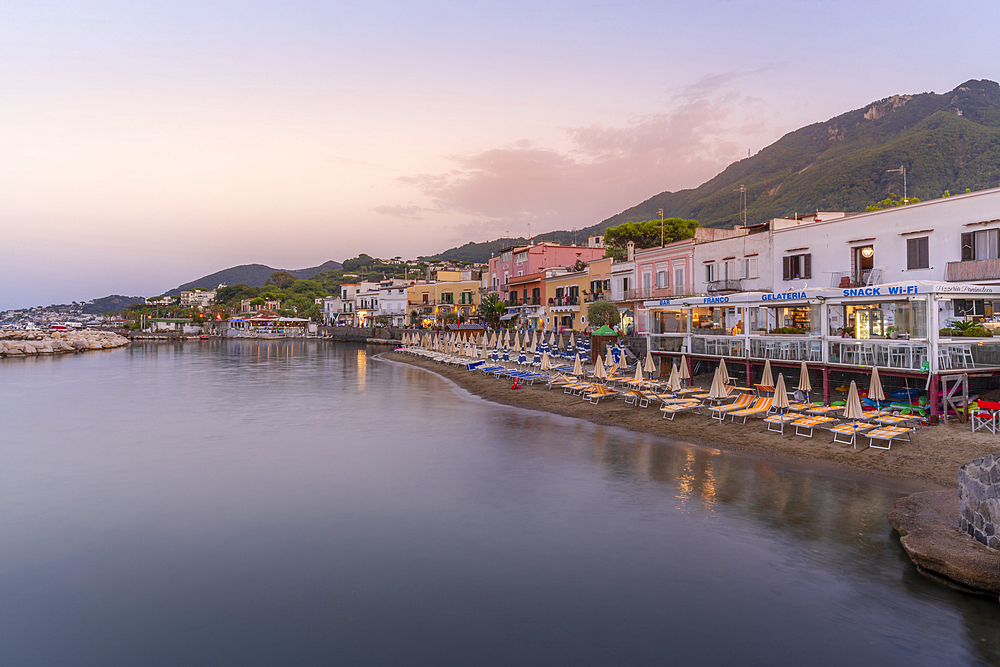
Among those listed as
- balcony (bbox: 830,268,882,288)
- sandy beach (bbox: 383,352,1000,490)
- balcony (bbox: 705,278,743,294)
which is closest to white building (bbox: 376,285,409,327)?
balcony (bbox: 705,278,743,294)

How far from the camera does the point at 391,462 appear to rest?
764 inches

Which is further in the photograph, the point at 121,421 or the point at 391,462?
the point at 121,421

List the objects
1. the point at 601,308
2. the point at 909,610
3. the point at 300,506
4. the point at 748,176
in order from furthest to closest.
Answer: the point at 748,176
the point at 601,308
the point at 300,506
the point at 909,610

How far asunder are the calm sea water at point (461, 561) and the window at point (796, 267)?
17.0 metres

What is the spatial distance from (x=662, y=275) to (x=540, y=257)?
26.3 meters

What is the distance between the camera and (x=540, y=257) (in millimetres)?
68125

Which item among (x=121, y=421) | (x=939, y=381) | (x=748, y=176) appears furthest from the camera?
(x=748, y=176)

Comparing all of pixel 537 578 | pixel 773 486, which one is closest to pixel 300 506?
pixel 537 578

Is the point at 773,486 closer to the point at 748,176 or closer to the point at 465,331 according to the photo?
the point at 465,331

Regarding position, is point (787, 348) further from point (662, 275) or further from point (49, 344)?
point (49, 344)

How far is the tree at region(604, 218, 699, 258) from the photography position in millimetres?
64625

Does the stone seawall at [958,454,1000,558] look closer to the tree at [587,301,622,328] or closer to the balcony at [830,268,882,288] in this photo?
the balcony at [830,268,882,288]

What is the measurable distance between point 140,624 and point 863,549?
12.6 meters

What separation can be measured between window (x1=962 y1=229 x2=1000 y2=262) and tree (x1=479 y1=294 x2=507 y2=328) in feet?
155
